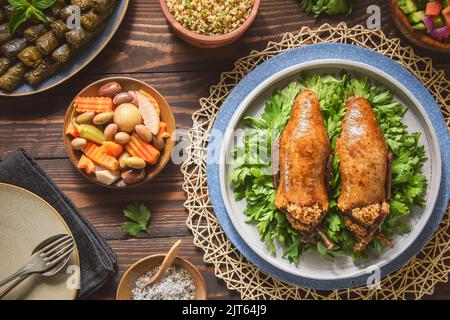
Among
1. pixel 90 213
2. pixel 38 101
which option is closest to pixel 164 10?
pixel 38 101

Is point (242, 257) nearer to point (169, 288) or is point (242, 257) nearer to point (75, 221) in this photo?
point (169, 288)

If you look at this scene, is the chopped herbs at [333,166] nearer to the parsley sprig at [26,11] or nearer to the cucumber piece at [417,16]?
the cucumber piece at [417,16]

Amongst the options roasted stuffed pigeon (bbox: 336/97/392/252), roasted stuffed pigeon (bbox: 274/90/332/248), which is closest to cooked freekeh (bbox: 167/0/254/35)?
roasted stuffed pigeon (bbox: 274/90/332/248)

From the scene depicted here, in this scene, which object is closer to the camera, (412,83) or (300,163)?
(300,163)

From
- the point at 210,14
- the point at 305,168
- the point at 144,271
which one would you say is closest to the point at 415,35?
the point at 305,168

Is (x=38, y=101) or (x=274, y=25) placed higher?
(x=274, y=25)
